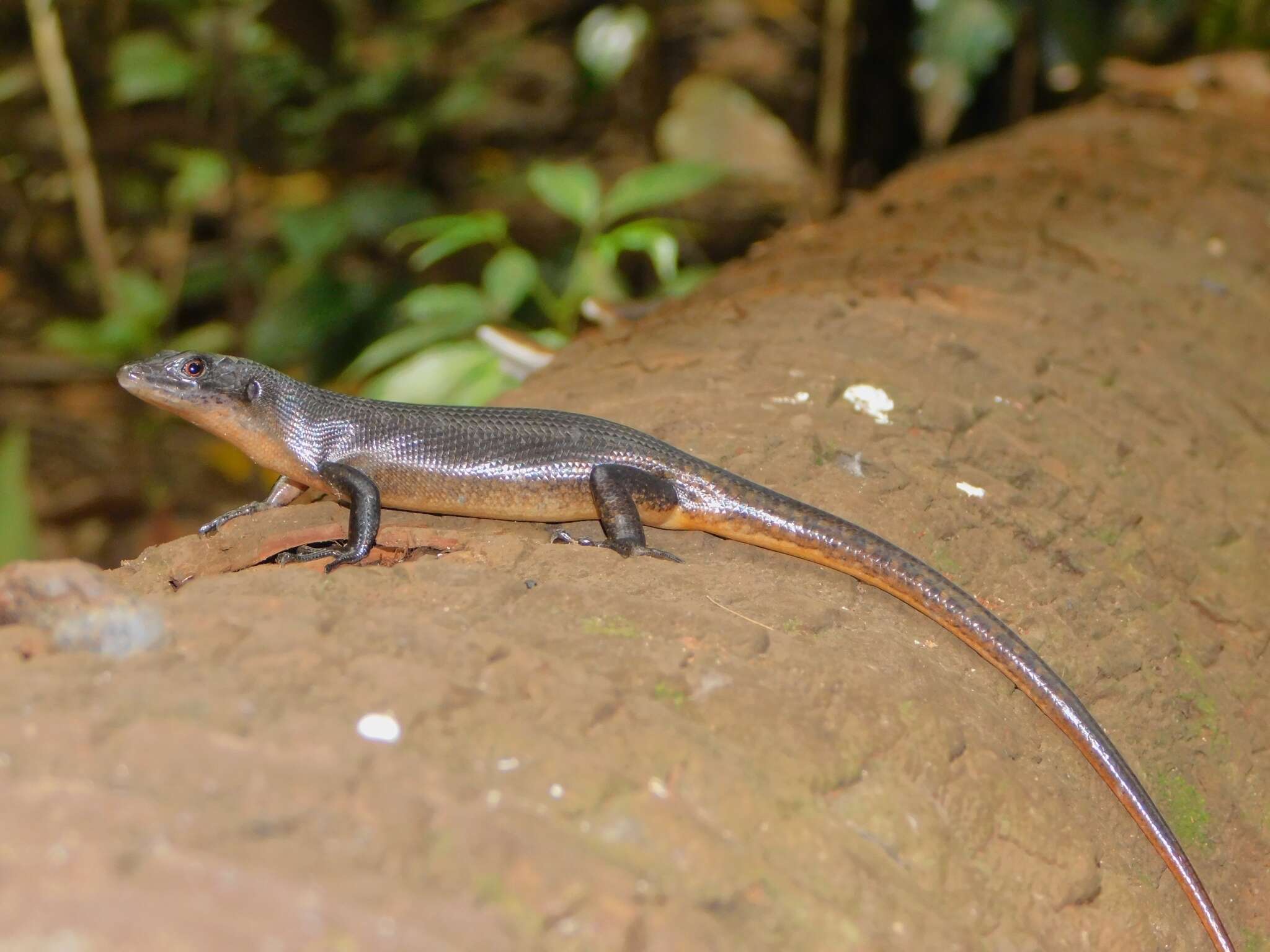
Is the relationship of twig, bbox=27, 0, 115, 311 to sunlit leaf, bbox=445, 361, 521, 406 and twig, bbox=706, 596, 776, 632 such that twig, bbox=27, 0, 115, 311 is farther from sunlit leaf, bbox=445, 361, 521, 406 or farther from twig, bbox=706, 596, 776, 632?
twig, bbox=706, 596, 776, 632

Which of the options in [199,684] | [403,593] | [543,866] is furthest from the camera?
[403,593]

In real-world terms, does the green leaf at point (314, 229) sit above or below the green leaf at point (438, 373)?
below

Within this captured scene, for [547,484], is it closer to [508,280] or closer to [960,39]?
[508,280]

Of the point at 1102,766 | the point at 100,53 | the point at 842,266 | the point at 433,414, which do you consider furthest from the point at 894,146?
the point at 1102,766

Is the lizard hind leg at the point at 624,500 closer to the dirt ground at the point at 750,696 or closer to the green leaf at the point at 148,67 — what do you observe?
the dirt ground at the point at 750,696

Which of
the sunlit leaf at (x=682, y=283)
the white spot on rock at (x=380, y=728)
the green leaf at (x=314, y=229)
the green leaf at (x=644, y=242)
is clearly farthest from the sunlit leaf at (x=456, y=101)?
the white spot on rock at (x=380, y=728)

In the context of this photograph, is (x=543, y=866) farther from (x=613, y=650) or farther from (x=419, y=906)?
(x=613, y=650)
